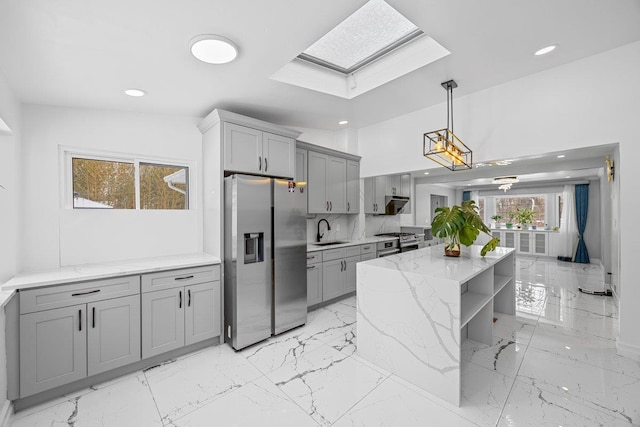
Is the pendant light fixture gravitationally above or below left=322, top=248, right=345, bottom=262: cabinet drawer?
above

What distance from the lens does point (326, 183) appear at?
4121 millimetres

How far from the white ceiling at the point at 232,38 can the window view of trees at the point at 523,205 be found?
7.00 meters

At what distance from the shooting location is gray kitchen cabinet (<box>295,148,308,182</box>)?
3727 mm

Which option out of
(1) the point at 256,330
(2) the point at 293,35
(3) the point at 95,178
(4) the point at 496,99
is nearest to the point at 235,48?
(2) the point at 293,35

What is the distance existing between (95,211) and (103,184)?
0.29 metres

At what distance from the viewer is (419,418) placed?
5.69ft

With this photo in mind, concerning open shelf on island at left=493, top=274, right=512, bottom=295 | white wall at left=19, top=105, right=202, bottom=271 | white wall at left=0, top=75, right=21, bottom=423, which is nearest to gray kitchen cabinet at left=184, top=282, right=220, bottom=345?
white wall at left=19, top=105, right=202, bottom=271

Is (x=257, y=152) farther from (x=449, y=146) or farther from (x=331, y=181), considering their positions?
(x=449, y=146)

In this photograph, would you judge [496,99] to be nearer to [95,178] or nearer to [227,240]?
[227,240]

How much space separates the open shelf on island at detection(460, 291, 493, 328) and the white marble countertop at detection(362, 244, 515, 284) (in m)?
0.28

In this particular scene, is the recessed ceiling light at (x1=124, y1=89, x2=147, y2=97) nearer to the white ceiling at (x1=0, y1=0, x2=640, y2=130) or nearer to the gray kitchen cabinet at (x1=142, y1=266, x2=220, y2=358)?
the white ceiling at (x1=0, y1=0, x2=640, y2=130)

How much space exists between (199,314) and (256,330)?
58 cm

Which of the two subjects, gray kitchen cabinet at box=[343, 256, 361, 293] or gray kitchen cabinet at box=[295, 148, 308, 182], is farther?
gray kitchen cabinet at box=[343, 256, 361, 293]

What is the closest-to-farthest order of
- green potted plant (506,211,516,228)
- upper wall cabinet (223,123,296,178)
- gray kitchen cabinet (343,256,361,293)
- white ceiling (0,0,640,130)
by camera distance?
white ceiling (0,0,640,130)
upper wall cabinet (223,123,296,178)
gray kitchen cabinet (343,256,361,293)
green potted plant (506,211,516,228)
